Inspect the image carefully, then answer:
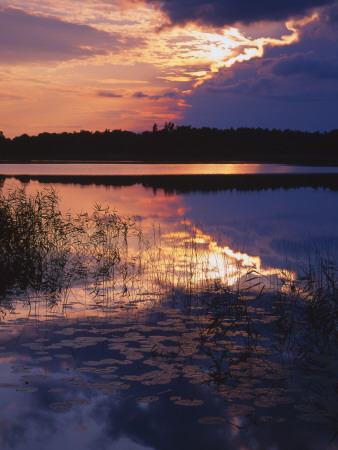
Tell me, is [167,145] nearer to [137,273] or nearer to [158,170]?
[158,170]

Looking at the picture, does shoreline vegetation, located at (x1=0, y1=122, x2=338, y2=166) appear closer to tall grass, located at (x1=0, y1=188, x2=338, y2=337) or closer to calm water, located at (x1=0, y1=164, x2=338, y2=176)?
calm water, located at (x1=0, y1=164, x2=338, y2=176)

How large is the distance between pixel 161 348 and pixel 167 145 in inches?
5188

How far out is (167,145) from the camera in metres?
137

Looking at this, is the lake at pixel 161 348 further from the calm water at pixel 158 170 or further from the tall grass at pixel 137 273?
the calm water at pixel 158 170

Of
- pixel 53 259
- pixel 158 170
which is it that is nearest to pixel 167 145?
pixel 158 170

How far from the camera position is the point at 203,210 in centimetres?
2933

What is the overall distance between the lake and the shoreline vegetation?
118666mm

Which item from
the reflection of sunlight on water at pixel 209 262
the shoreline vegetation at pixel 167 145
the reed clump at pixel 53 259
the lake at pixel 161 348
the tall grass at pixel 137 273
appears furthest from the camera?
the shoreline vegetation at pixel 167 145

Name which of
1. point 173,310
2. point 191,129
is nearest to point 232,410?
point 173,310

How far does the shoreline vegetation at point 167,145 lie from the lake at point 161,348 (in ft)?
389

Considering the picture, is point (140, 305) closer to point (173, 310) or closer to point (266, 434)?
point (173, 310)

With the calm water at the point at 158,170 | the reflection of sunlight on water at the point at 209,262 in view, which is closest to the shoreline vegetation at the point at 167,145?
the calm water at the point at 158,170

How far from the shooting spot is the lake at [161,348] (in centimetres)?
514

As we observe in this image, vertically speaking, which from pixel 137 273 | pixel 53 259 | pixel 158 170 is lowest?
pixel 137 273
